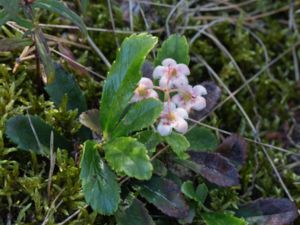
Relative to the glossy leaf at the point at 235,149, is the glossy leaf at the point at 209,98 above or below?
above

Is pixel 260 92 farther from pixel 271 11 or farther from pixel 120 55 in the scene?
pixel 120 55

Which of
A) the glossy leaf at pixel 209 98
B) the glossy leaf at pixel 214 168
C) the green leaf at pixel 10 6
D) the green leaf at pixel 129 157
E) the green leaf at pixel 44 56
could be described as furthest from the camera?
the glossy leaf at pixel 209 98

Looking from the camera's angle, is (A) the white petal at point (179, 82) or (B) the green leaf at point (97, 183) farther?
(A) the white petal at point (179, 82)

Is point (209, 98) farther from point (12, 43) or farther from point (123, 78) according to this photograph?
point (12, 43)

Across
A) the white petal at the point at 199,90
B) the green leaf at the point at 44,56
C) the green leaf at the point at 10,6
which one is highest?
the green leaf at the point at 10,6

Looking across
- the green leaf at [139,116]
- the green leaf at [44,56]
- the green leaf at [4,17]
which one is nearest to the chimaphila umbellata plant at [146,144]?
the green leaf at [139,116]

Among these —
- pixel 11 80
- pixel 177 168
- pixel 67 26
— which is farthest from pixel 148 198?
pixel 67 26

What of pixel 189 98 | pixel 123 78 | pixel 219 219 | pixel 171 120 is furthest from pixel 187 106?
pixel 219 219

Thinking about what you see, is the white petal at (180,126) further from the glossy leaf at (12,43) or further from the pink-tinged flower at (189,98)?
the glossy leaf at (12,43)
